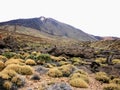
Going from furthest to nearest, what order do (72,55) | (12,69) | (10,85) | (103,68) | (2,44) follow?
(2,44) < (72,55) < (103,68) < (12,69) < (10,85)

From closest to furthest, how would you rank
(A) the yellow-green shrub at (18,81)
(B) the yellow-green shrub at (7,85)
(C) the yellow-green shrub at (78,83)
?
(B) the yellow-green shrub at (7,85) → (A) the yellow-green shrub at (18,81) → (C) the yellow-green shrub at (78,83)

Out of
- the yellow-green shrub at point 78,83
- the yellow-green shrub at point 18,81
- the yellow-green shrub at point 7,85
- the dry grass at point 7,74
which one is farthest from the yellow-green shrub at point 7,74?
the yellow-green shrub at point 78,83

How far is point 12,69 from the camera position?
1870 centimetres

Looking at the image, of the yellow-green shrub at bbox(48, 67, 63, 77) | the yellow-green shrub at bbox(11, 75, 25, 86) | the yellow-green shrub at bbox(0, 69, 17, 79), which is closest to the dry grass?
the yellow-green shrub at bbox(0, 69, 17, 79)

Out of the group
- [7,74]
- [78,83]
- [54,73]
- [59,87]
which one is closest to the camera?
[59,87]

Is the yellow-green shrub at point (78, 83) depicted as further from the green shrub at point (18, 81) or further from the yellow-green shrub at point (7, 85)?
the yellow-green shrub at point (7, 85)

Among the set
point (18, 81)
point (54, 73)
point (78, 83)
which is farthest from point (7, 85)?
point (54, 73)

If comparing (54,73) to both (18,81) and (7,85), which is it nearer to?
(18,81)

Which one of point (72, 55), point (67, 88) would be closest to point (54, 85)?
point (67, 88)

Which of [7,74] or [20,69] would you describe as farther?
[20,69]

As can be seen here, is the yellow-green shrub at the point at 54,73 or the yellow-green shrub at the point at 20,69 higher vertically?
the yellow-green shrub at the point at 20,69

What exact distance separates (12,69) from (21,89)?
2959mm

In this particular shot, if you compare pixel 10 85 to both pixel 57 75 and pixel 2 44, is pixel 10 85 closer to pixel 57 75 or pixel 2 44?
pixel 57 75

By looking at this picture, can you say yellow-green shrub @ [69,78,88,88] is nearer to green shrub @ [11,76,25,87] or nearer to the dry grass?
green shrub @ [11,76,25,87]
